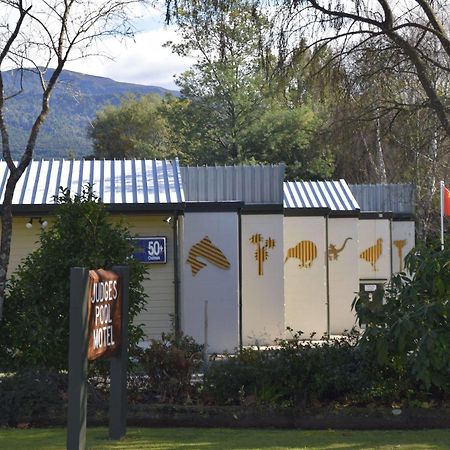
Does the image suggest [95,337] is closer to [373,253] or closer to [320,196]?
[320,196]

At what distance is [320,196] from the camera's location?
3017 centimetres

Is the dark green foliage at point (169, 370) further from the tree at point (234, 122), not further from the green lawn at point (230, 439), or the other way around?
the tree at point (234, 122)

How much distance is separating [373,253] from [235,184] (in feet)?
27.7

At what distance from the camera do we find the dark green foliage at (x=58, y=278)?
1293 cm

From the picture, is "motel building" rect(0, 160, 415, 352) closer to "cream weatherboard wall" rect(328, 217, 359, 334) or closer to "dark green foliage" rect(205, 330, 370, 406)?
"cream weatherboard wall" rect(328, 217, 359, 334)

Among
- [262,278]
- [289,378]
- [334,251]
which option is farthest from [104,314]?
[334,251]

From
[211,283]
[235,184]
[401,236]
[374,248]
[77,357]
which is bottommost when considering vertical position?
[77,357]

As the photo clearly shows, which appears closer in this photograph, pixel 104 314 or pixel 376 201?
pixel 104 314

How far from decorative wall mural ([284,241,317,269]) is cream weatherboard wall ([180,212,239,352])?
5484mm

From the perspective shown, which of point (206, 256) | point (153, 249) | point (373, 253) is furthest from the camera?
point (373, 253)

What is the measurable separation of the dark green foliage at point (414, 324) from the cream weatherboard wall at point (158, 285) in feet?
31.5

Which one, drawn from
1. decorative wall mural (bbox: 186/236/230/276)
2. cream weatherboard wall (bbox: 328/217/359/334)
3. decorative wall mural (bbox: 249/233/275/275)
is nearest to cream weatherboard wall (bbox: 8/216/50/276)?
decorative wall mural (bbox: 186/236/230/276)

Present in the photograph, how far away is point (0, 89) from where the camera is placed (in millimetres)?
14273

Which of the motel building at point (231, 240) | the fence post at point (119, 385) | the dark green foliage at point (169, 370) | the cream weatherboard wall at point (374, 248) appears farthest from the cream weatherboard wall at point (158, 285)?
the cream weatherboard wall at point (374, 248)
